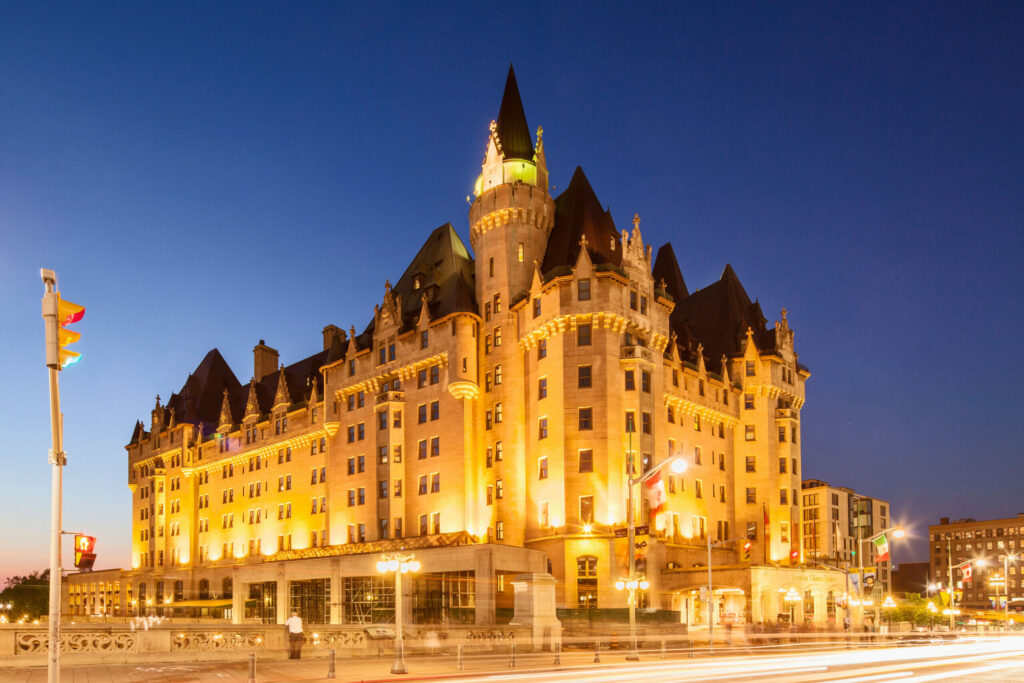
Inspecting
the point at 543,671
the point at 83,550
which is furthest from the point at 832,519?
the point at 83,550

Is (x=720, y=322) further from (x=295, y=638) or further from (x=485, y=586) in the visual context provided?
(x=295, y=638)

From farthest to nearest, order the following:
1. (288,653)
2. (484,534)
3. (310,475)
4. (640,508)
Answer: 1. (310,475)
2. (484,534)
3. (640,508)
4. (288,653)

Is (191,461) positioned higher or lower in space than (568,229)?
lower

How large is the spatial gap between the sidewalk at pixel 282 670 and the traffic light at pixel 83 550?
9.43 m

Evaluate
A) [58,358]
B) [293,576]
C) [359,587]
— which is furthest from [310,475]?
[58,358]

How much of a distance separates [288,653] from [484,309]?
4356cm

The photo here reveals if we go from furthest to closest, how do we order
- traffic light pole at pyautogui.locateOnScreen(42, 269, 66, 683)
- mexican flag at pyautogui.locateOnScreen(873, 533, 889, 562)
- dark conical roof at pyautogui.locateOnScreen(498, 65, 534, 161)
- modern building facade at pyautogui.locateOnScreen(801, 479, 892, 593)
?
1. modern building facade at pyautogui.locateOnScreen(801, 479, 892, 593)
2. dark conical roof at pyautogui.locateOnScreen(498, 65, 534, 161)
3. mexican flag at pyautogui.locateOnScreen(873, 533, 889, 562)
4. traffic light pole at pyautogui.locateOnScreen(42, 269, 66, 683)

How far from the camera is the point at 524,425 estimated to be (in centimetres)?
6756

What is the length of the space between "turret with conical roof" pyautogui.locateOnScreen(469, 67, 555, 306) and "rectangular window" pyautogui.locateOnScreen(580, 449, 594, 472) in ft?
46.7

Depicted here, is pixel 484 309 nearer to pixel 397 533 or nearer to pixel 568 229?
pixel 568 229

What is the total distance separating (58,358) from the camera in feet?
47.8

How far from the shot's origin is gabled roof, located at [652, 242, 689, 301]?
9638 cm

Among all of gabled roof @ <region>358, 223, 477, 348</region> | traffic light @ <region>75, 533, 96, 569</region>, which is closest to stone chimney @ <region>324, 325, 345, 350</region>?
gabled roof @ <region>358, 223, 477, 348</region>

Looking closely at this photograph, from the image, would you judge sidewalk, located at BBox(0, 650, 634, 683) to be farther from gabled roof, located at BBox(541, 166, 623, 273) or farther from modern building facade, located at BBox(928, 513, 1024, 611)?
modern building facade, located at BBox(928, 513, 1024, 611)
